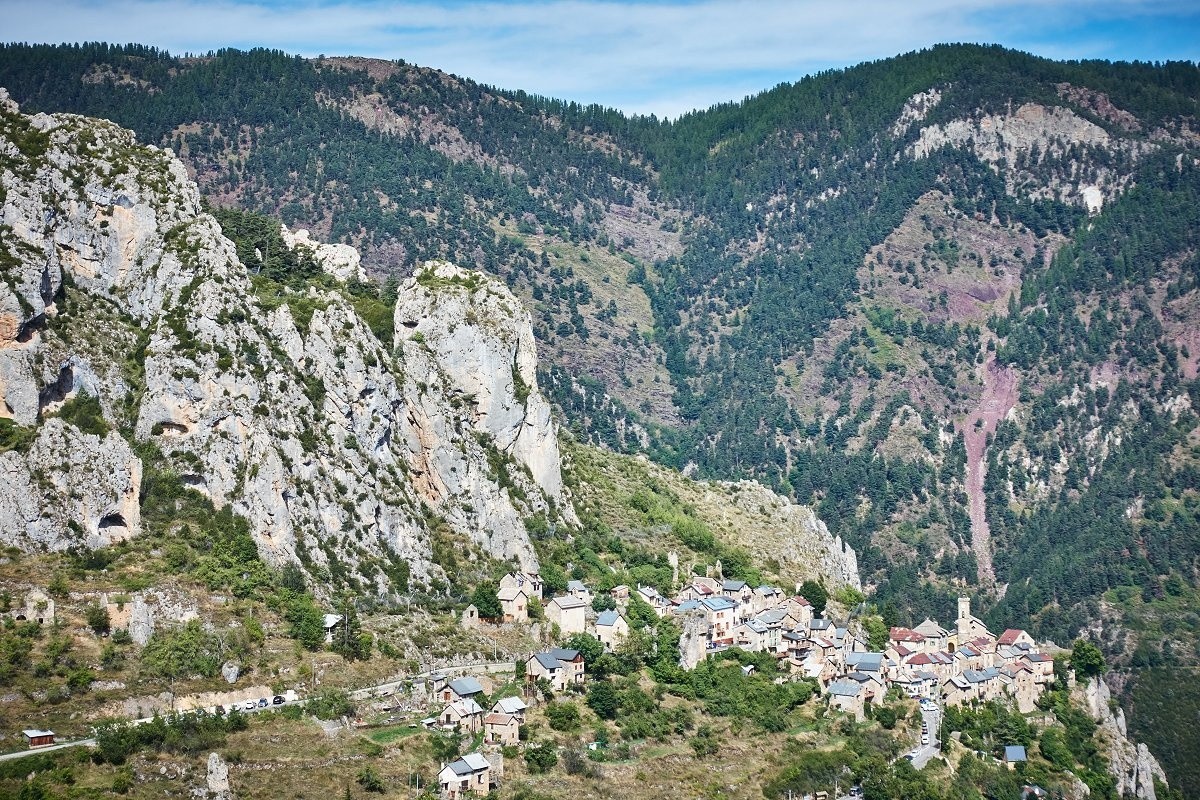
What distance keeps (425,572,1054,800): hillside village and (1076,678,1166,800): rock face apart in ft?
13.1

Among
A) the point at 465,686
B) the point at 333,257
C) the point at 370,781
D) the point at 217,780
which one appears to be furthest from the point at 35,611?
the point at 333,257

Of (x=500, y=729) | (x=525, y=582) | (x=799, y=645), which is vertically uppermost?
(x=525, y=582)

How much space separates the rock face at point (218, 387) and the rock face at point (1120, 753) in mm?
44821

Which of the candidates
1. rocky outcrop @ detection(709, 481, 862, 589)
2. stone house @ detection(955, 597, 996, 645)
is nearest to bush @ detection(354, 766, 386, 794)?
stone house @ detection(955, 597, 996, 645)

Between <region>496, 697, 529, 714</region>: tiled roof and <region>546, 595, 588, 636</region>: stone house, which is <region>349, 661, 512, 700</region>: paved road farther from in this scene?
<region>546, 595, 588, 636</region>: stone house

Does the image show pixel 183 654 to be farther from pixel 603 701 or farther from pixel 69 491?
pixel 603 701

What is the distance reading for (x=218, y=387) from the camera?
117 meters

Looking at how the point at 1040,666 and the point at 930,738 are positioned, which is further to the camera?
the point at 1040,666

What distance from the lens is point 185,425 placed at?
11575cm

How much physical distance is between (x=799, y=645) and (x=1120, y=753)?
85.5 feet

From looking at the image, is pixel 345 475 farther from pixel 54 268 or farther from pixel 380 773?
pixel 380 773

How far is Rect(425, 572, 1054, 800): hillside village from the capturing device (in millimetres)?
120250

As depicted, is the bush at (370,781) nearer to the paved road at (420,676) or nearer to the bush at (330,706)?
the bush at (330,706)

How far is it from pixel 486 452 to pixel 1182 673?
98010 mm
